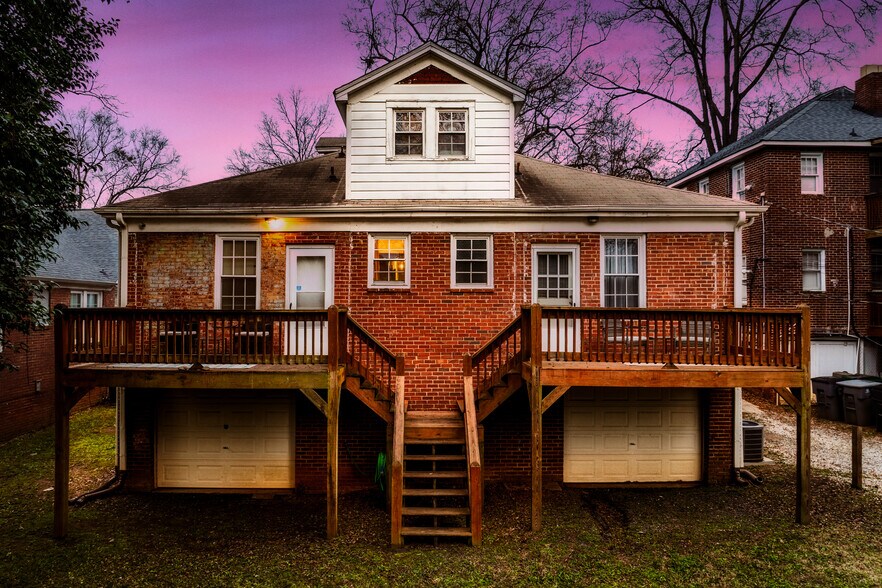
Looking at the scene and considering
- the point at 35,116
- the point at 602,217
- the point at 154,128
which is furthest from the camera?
the point at 154,128

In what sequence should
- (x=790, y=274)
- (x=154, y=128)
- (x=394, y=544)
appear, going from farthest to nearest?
(x=154, y=128) < (x=790, y=274) < (x=394, y=544)

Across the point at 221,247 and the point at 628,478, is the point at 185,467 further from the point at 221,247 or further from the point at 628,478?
the point at 628,478

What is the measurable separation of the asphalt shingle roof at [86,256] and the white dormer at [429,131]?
10594 mm

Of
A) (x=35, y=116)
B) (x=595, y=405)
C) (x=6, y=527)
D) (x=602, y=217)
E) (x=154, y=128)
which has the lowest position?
(x=6, y=527)

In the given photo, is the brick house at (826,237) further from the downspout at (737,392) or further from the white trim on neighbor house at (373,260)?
the white trim on neighbor house at (373,260)

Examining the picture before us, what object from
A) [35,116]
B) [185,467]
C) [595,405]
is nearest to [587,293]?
[595,405]

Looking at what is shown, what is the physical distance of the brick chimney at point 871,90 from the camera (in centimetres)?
1827

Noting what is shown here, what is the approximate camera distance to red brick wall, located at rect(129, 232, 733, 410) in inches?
369

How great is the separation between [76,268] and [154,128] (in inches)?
872

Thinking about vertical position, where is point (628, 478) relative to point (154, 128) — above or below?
below

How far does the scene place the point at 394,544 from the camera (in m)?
6.92

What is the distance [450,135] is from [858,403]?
14.1 metres

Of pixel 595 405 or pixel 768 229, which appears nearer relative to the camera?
pixel 595 405

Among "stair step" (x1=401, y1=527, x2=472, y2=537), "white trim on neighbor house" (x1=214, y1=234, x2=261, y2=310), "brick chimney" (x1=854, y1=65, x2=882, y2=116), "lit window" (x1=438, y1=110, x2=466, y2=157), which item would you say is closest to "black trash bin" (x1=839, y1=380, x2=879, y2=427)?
"brick chimney" (x1=854, y1=65, x2=882, y2=116)
